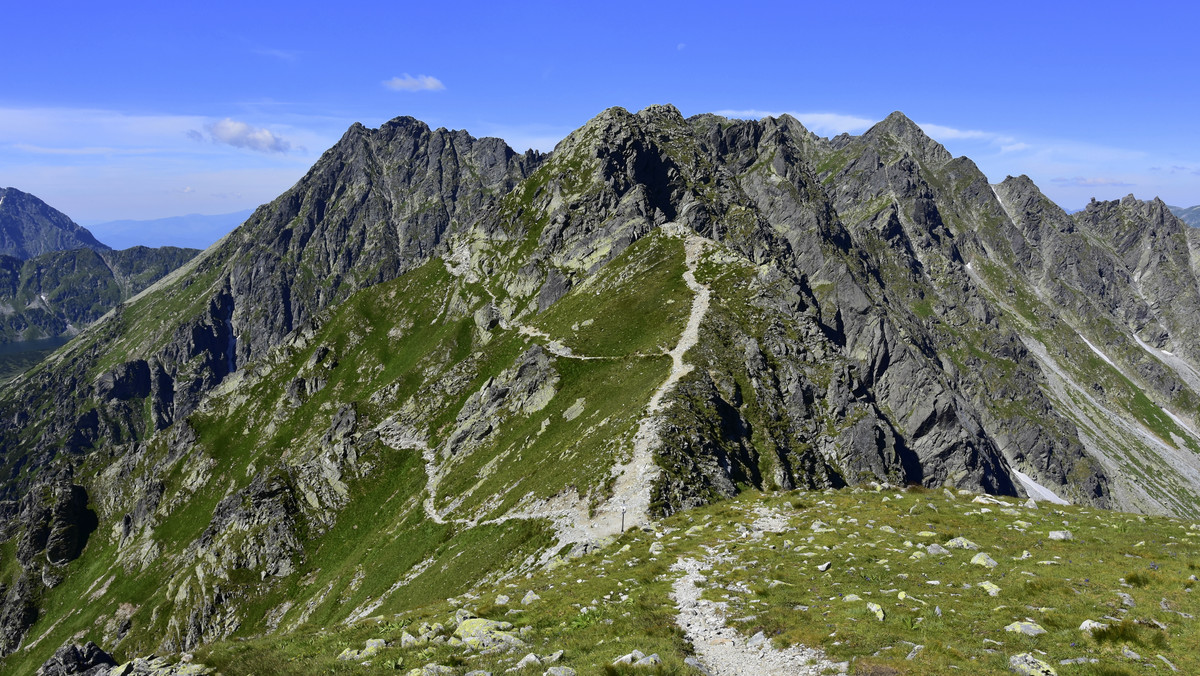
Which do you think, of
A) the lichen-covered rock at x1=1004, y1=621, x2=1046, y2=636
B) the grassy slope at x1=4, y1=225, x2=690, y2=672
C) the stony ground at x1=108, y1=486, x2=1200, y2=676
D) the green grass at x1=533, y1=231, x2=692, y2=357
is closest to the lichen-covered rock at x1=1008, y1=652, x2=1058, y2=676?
the stony ground at x1=108, y1=486, x2=1200, y2=676

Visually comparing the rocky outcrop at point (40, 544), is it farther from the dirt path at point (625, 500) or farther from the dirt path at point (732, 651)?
the dirt path at point (732, 651)

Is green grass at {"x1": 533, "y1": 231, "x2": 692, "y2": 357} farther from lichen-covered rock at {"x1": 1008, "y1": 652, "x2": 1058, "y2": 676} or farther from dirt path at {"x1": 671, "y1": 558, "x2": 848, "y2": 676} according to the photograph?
lichen-covered rock at {"x1": 1008, "y1": 652, "x2": 1058, "y2": 676}

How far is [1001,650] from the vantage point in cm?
1644

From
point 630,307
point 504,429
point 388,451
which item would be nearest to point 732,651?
point 504,429

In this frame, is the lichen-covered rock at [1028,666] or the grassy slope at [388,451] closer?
the lichen-covered rock at [1028,666]

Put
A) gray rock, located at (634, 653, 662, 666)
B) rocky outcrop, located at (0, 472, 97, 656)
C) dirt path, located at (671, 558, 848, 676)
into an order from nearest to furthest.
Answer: gray rock, located at (634, 653, 662, 666) → dirt path, located at (671, 558, 848, 676) → rocky outcrop, located at (0, 472, 97, 656)

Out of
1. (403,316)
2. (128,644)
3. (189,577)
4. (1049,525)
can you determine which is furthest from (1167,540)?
(403,316)

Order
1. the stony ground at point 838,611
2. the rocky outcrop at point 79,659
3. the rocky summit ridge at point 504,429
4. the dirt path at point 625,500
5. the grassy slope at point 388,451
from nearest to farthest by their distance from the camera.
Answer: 1. the stony ground at point 838,611
2. the rocky outcrop at point 79,659
3. the dirt path at point 625,500
4. the rocky summit ridge at point 504,429
5. the grassy slope at point 388,451

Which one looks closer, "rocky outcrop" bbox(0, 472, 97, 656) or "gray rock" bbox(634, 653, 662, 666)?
"gray rock" bbox(634, 653, 662, 666)

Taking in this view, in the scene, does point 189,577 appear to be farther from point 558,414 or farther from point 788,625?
point 788,625

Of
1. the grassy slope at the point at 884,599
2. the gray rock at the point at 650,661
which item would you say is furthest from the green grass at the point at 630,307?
the gray rock at the point at 650,661

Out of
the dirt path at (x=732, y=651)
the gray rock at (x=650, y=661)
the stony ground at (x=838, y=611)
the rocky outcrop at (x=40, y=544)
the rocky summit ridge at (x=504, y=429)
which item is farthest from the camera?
the rocky outcrop at (x=40, y=544)

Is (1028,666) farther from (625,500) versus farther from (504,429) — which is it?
(504,429)

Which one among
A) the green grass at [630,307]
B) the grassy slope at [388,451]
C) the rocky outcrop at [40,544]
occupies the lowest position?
the rocky outcrop at [40,544]
